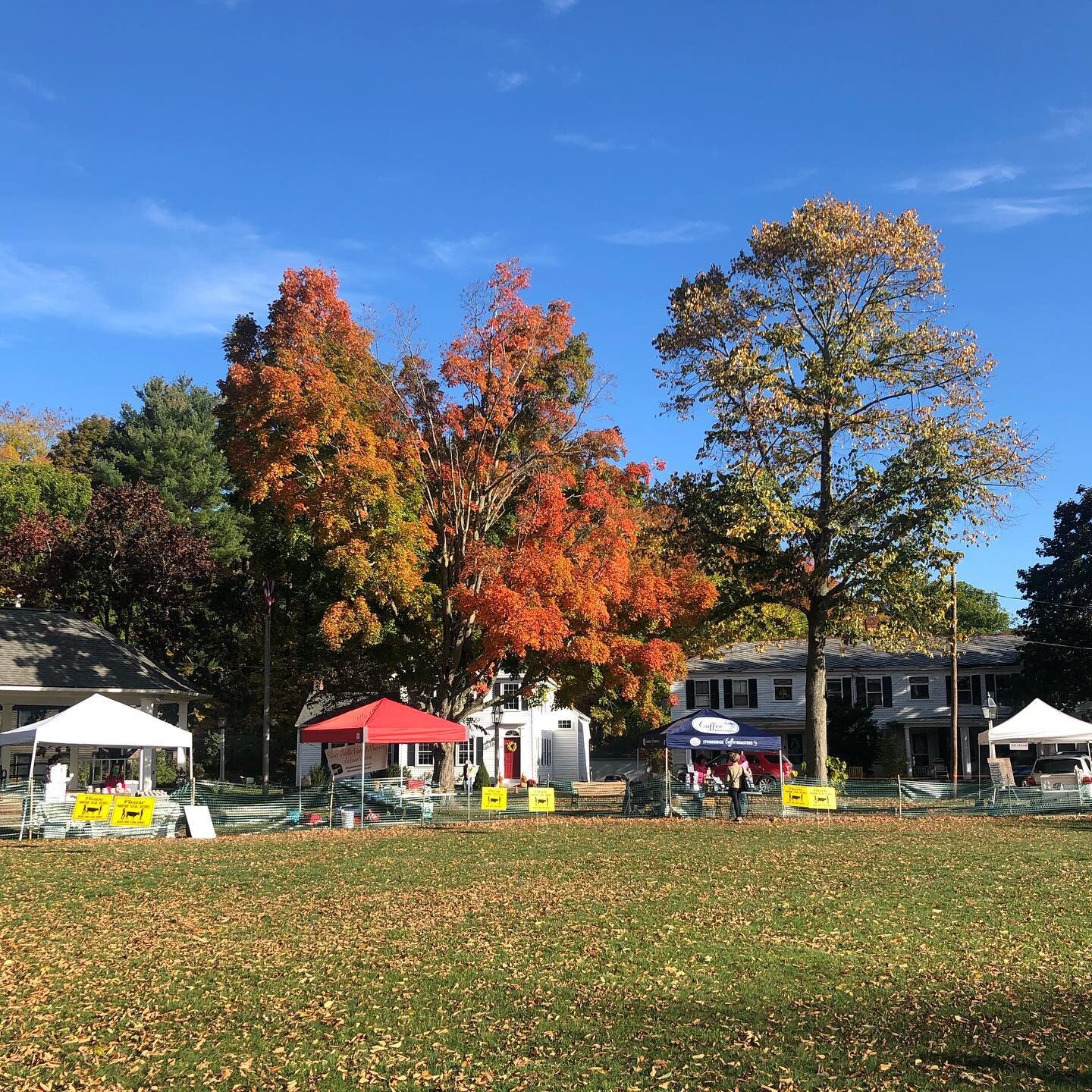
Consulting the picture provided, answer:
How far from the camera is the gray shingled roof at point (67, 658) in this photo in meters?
31.6

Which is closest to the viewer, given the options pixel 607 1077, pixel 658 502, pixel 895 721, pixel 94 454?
pixel 607 1077

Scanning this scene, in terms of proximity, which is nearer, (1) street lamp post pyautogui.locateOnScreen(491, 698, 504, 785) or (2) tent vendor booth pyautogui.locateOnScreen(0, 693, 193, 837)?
(2) tent vendor booth pyautogui.locateOnScreen(0, 693, 193, 837)

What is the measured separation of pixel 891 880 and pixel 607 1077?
10.4m

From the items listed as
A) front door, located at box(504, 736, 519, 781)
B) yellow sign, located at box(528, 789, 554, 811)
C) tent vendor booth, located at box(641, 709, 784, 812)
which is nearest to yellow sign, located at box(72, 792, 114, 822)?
yellow sign, located at box(528, 789, 554, 811)

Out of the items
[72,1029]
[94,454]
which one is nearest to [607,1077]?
[72,1029]

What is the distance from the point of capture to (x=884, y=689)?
179ft

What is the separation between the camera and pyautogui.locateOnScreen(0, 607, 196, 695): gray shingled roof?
31562 millimetres

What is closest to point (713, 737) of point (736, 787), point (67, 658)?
point (736, 787)

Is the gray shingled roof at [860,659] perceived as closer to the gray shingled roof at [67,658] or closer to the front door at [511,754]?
the front door at [511,754]

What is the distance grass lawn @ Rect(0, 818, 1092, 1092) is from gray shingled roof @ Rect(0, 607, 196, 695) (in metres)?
13.6

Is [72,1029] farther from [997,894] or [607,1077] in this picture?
[997,894]

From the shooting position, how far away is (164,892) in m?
15.5

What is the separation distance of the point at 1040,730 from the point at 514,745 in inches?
989

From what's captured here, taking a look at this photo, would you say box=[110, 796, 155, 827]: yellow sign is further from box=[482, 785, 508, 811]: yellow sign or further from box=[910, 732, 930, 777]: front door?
box=[910, 732, 930, 777]: front door
